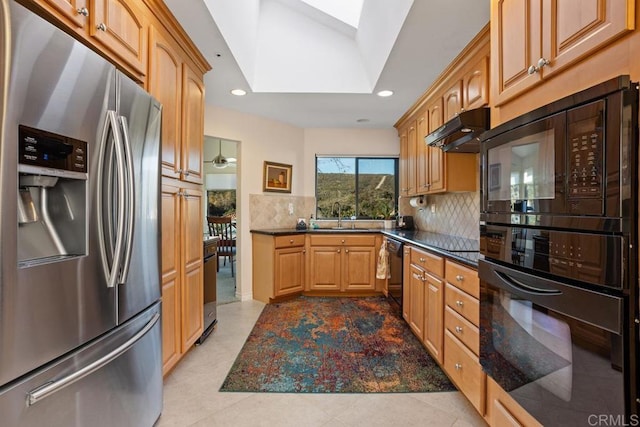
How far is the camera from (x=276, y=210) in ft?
13.8

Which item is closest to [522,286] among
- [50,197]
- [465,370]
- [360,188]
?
[465,370]

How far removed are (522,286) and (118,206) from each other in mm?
1609

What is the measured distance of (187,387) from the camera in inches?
76.7

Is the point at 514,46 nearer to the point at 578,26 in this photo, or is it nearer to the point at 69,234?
the point at 578,26

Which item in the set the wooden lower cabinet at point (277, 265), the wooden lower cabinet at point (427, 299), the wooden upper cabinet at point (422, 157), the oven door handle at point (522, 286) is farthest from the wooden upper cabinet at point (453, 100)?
the wooden lower cabinet at point (277, 265)

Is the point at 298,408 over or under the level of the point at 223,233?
under

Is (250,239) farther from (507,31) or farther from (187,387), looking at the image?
(507,31)

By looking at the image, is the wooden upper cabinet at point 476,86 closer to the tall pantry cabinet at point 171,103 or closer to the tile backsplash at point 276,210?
the tall pantry cabinet at point 171,103

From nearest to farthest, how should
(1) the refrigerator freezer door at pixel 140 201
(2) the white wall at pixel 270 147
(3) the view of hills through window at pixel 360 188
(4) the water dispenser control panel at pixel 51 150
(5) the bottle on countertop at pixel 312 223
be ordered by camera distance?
(4) the water dispenser control panel at pixel 51 150, (1) the refrigerator freezer door at pixel 140 201, (2) the white wall at pixel 270 147, (5) the bottle on countertop at pixel 312 223, (3) the view of hills through window at pixel 360 188

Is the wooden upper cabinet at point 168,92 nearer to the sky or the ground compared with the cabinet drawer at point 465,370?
nearer to the sky

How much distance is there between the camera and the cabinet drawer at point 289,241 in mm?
3686

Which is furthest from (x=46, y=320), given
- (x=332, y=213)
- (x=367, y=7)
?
(x=332, y=213)

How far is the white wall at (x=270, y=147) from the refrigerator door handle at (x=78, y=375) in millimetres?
2477

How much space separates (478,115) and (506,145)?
81cm
